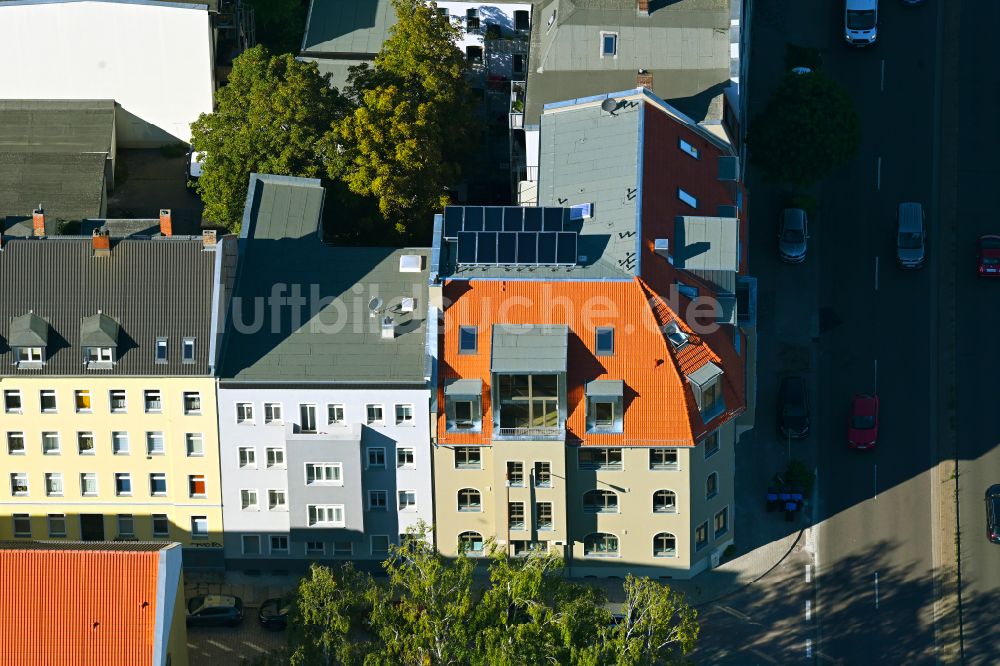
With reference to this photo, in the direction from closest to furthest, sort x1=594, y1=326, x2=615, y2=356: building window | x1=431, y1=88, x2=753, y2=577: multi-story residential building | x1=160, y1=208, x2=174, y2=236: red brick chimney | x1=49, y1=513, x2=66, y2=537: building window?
x1=431, y1=88, x2=753, y2=577: multi-story residential building
x1=594, y1=326, x2=615, y2=356: building window
x1=49, y1=513, x2=66, y2=537: building window
x1=160, y1=208, x2=174, y2=236: red brick chimney

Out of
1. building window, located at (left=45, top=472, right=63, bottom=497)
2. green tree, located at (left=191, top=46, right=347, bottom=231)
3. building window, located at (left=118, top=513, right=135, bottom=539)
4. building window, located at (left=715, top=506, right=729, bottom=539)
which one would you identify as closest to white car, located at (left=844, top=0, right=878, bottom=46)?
green tree, located at (left=191, top=46, right=347, bottom=231)

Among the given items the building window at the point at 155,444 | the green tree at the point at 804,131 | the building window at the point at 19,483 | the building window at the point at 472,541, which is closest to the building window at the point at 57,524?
the building window at the point at 19,483

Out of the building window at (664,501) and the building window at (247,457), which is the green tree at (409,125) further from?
the building window at (664,501)

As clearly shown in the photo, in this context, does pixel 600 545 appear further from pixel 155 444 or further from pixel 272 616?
pixel 155 444

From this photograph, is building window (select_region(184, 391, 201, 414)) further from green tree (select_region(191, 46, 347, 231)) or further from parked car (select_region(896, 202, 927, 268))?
parked car (select_region(896, 202, 927, 268))

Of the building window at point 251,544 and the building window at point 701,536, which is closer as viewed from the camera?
the building window at point 701,536

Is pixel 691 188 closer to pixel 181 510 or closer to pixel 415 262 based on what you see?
pixel 415 262
